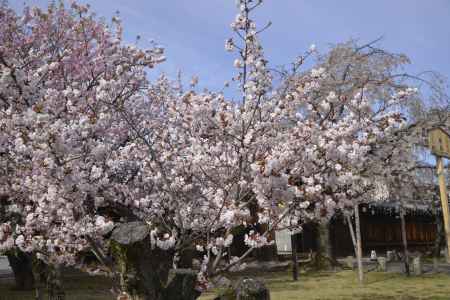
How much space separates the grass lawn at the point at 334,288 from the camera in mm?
13109

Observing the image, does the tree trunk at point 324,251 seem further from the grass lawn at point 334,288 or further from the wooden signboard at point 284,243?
the wooden signboard at point 284,243

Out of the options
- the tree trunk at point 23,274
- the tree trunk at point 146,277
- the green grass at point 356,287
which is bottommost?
the green grass at point 356,287

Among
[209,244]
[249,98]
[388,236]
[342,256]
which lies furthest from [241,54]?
[388,236]

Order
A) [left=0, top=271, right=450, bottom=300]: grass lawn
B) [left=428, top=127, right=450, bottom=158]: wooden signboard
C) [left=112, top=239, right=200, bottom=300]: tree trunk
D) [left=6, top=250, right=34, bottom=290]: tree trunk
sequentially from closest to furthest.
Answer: [left=112, top=239, right=200, bottom=300]: tree trunk, [left=428, top=127, right=450, bottom=158]: wooden signboard, [left=0, top=271, right=450, bottom=300]: grass lawn, [left=6, top=250, right=34, bottom=290]: tree trunk

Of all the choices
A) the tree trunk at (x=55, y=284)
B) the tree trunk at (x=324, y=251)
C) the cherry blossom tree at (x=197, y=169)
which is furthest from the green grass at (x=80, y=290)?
the tree trunk at (x=324, y=251)

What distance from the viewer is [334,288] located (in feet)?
49.0

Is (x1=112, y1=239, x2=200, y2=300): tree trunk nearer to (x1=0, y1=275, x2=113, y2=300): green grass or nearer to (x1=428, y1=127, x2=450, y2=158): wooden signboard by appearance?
(x1=428, y1=127, x2=450, y2=158): wooden signboard

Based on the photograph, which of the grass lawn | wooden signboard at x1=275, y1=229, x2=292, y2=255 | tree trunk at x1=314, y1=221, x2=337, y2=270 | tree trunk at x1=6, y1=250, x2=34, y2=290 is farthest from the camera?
wooden signboard at x1=275, y1=229, x2=292, y2=255

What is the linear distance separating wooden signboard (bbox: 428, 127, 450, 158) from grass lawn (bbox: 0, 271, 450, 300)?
615cm

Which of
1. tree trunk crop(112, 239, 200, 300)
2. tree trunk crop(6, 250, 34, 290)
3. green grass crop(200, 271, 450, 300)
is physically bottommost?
green grass crop(200, 271, 450, 300)

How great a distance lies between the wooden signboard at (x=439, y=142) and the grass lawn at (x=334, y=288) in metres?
6.15

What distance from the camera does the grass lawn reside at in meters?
13.1

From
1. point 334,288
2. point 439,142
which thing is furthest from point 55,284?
point 334,288

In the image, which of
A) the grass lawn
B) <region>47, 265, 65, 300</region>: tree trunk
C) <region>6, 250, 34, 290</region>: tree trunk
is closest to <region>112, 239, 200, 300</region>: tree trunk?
<region>47, 265, 65, 300</region>: tree trunk
